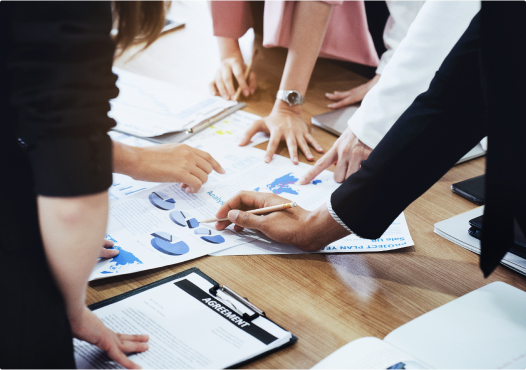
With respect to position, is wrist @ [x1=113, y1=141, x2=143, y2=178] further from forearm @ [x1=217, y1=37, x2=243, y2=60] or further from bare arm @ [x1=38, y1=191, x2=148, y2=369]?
forearm @ [x1=217, y1=37, x2=243, y2=60]

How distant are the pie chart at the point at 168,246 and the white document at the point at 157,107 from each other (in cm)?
39

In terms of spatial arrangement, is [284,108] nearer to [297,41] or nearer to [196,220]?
[297,41]

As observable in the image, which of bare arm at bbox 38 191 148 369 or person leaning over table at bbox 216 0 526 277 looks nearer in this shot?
bare arm at bbox 38 191 148 369

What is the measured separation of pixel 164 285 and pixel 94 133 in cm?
33

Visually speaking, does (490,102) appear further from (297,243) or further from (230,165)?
(230,165)

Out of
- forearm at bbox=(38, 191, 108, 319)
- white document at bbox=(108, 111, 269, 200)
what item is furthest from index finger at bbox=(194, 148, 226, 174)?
forearm at bbox=(38, 191, 108, 319)

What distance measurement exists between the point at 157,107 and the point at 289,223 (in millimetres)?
615

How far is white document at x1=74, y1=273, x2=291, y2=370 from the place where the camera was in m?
0.52

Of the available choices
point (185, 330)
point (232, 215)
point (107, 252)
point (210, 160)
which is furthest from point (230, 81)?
point (185, 330)

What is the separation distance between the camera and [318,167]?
0.97 metres

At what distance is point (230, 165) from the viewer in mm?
1009

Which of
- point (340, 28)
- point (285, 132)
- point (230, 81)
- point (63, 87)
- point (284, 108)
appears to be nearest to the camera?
point (63, 87)

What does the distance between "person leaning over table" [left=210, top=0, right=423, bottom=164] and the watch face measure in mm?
11

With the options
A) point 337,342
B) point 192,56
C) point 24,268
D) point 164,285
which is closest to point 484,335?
point 337,342
